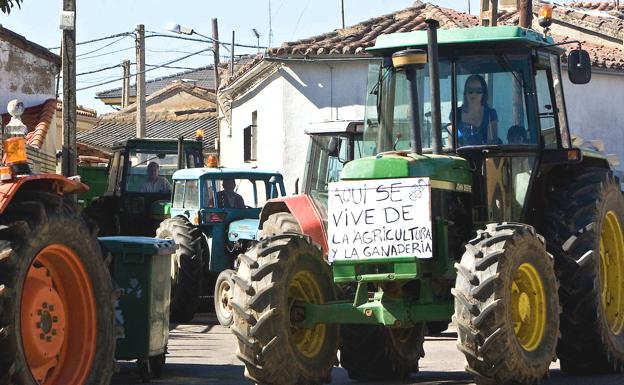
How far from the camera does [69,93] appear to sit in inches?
941

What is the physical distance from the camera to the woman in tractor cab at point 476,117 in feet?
38.7

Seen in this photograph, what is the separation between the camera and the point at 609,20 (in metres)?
39.6

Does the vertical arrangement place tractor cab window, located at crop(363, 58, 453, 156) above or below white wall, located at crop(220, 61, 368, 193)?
below

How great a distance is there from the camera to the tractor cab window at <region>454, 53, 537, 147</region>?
1182cm

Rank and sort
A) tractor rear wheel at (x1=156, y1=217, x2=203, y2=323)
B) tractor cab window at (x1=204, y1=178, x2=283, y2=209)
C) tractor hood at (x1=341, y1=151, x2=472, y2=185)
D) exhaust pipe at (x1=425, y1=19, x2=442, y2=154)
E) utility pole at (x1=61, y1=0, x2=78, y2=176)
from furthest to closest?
utility pole at (x1=61, y1=0, x2=78, y2=176) → tractor cab window at (x1=204, y1=178, x2=283, y2=209) → tractor rear wheel at (x1=156, y1=217, x2=203, y2=323) → exhaust pipe at (x1=425, y1=19, x2=442, y2=154) → tractor hood at (x1=341, y1=151, x2=472, y2=185)

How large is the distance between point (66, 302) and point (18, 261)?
105cm

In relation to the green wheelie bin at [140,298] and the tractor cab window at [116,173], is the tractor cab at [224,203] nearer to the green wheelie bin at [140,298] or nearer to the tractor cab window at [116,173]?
the tractor cab window at [116,173]

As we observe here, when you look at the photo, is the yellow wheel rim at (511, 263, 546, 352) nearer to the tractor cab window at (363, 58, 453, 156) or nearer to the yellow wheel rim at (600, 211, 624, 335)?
the tractor cab window at (363, 58, 453, 156)

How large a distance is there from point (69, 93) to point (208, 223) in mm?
4310

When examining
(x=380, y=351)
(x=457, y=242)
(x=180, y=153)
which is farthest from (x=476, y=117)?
(x=180, y=153)

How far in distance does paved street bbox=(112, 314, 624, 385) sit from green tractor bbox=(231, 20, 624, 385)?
11.5 inches

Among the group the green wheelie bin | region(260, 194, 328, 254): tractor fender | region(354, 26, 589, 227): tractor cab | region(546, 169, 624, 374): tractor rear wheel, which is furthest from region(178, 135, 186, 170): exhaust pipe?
region(546, 169, 624, 374): tractor rear wheel

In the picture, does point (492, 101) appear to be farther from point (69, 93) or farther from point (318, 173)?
point (69, 93)

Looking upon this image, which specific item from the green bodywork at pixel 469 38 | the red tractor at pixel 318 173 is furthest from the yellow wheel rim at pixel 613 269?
the red tractor at pixel 318 173
